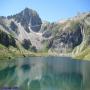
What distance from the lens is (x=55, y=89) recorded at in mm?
99250

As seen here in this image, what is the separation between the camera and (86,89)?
95688 mm

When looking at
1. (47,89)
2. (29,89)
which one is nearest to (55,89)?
(47,89)

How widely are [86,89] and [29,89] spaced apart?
22779mm

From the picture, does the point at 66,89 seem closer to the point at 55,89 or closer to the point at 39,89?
the point at 55,89

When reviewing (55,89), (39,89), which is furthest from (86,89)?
(39,89)

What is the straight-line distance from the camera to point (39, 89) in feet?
320

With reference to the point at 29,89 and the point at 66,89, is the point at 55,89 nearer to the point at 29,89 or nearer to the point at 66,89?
the point at 66,89

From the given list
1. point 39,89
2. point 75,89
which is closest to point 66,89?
point 75,89

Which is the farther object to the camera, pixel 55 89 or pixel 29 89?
pixel 55 89

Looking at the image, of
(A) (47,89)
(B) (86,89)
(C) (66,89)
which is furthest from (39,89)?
(B) (86,89)

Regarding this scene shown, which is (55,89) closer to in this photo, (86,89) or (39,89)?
(39,89)

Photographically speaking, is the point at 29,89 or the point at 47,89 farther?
the point at 47,89

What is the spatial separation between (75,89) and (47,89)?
38.4 ft

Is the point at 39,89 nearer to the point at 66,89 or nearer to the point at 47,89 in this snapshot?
the point at 47,89
